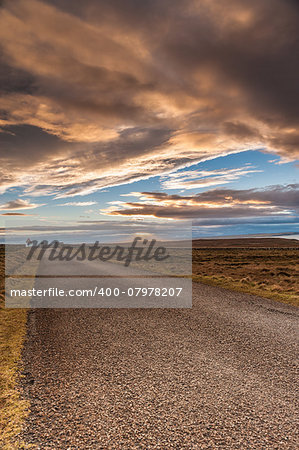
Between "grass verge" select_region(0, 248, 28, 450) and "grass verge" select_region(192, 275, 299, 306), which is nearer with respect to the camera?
"grass verge" select_region(0, 248, 28, 450)

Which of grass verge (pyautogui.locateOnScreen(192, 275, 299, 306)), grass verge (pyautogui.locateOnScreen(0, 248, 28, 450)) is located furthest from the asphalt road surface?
grass verge (pyautogui.locateOnScreen(192, 275, 299, 306))

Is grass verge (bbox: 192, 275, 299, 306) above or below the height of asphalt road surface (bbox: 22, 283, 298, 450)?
below

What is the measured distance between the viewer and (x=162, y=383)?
5078mm

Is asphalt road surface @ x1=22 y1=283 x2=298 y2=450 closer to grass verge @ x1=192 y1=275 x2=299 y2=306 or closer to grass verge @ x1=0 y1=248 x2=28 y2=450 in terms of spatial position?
grass verge @ x1=0 y1=248 x2=28 y2=450

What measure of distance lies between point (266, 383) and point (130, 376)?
2469mm

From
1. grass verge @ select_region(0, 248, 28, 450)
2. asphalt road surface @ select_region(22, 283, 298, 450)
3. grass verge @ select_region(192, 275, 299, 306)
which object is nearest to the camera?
asphalt road surface @ select_region(22, 283, 298, 450)

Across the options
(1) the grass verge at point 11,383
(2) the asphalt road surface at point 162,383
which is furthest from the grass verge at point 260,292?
(1) the grass verge at point 11,383

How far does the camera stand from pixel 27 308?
1150cm

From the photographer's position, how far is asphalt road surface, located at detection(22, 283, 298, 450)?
3.76m

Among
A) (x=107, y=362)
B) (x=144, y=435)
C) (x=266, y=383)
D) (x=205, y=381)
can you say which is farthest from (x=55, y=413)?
(x=266, y=383)

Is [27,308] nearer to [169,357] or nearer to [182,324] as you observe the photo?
[182,324]

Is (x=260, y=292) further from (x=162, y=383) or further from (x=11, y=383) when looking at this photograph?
(x=11, y=383)

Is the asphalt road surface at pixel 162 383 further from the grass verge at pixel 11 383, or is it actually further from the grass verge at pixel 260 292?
the grass verge at pixel 260 292

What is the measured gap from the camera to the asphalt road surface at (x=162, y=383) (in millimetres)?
3762
